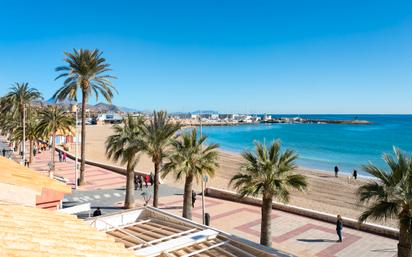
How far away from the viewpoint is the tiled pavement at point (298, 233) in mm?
14469

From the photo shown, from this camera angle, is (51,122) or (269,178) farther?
(51,122)

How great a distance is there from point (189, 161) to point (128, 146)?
521 cm

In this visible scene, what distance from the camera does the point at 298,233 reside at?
1662cm

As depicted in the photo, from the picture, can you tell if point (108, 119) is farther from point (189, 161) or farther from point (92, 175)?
point (189, 161)

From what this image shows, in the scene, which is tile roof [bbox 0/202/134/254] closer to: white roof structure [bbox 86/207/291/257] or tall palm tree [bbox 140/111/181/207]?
white roof structure [bbox 86/207/291/257]

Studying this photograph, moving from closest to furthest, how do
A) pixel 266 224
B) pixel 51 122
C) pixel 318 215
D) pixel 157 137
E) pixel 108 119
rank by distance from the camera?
pixel 266 224 < pixel 157 137 < pixel 318 215 < pixel 51 122 < pixel 108 119

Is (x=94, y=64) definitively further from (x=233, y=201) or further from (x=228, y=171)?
(x=228, y=171)

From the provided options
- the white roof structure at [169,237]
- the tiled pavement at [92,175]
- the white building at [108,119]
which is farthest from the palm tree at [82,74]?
the white building at [108,119]

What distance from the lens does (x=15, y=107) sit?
1702 inches

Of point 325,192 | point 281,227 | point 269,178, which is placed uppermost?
point 269,178

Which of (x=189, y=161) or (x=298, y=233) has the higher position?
(x=189, y=161)

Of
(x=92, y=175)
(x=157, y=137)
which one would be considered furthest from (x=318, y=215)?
(x=92, y=175)

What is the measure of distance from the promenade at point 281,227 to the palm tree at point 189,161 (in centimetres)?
339

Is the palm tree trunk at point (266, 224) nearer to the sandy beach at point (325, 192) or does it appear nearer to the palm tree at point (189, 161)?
the sandy beach at point (325, 192)
